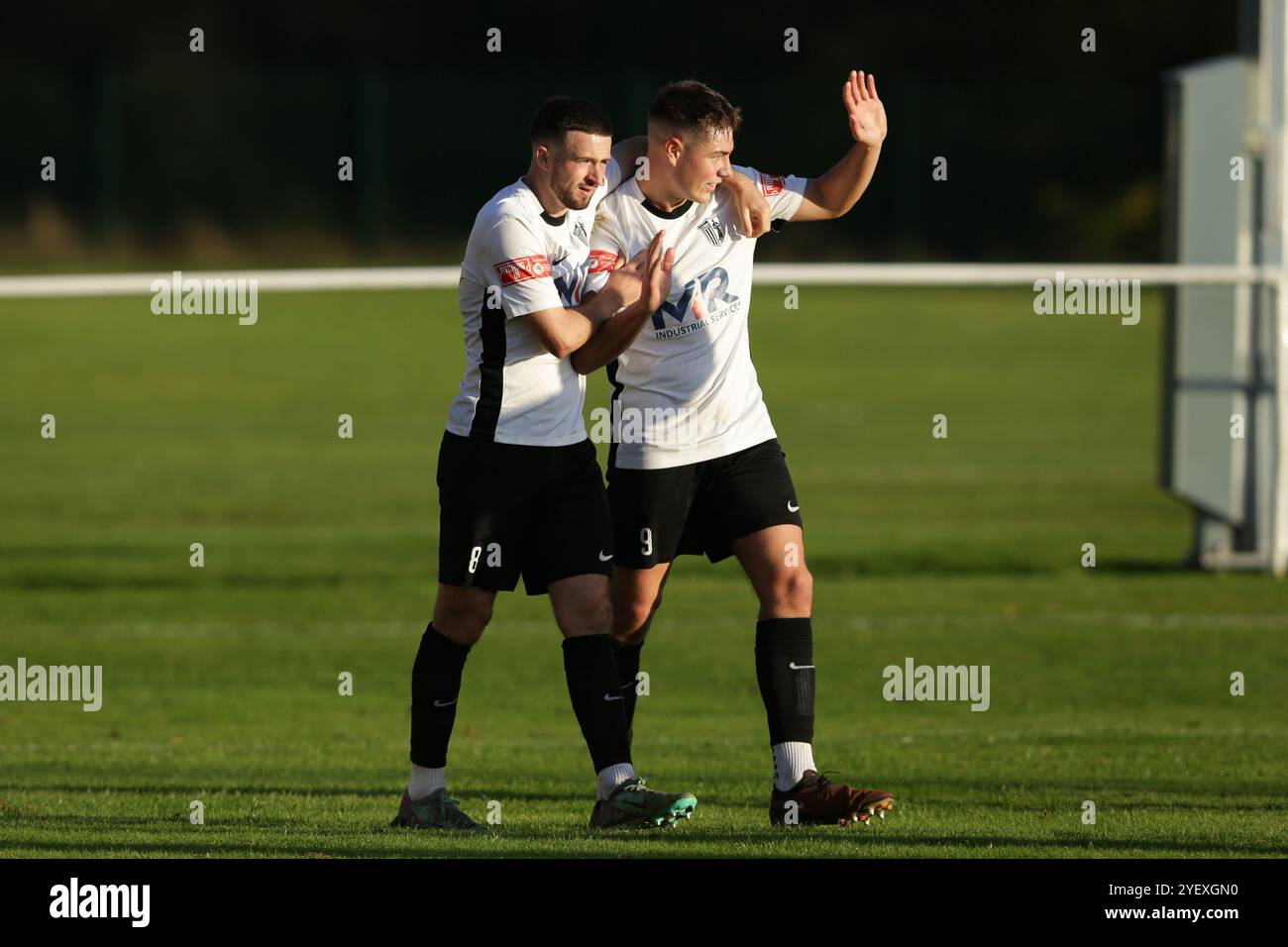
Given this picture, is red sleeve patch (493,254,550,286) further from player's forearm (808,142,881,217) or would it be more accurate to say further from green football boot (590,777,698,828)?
green football boot (590,777,698,828)

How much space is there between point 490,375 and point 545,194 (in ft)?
1.95

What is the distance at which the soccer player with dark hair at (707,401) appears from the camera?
6855 millimetres

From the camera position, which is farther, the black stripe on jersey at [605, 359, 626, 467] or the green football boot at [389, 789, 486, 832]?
the black stripe on jersey at [605, 359, 626, 467]

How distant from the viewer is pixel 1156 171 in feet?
145

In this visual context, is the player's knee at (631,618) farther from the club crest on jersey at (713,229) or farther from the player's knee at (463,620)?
the club crest on jersey at (713,229)

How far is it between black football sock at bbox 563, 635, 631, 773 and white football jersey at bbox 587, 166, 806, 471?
74cm

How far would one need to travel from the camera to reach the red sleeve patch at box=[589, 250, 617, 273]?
22.5ft

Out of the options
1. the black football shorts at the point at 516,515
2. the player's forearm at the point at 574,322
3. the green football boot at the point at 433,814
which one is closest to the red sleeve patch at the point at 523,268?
the player's forearm at the point at 574,322

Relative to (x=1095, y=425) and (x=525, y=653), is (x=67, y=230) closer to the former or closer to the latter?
(x=1095, y=425)

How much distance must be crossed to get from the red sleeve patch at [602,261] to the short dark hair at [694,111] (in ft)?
1.53

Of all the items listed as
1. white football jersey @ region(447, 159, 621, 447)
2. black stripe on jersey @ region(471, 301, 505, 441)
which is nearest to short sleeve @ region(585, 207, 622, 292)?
white football jersey @ region(447, 159, 621, 447)

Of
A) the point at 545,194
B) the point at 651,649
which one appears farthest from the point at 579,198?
the point at 651,649
